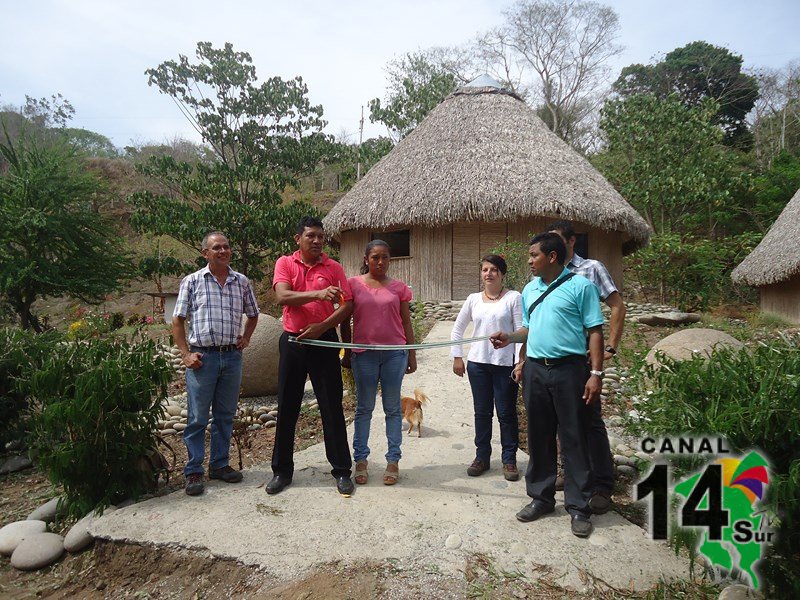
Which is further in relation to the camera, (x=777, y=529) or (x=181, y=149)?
(x=181, y=149)

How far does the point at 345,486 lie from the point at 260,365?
3.42 m

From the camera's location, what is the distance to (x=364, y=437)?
12.3 feet

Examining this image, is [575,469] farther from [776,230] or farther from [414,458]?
[776,230]

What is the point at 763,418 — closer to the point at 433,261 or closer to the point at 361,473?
the point at 361,473

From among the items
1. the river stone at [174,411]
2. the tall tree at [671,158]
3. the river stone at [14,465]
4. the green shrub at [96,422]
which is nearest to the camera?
the green shrub at [96,422]

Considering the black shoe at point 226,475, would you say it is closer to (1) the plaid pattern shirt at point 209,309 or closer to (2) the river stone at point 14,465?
(1) the plaid pattern shirt at point 209,309

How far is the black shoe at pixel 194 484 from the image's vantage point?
3.54 meters

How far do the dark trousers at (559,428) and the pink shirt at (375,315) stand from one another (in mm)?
913

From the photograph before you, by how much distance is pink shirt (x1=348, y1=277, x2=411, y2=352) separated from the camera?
359cm

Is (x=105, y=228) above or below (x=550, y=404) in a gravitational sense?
above

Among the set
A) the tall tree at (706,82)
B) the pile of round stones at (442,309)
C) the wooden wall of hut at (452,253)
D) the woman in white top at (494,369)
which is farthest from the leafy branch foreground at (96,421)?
the tall tree at (706,82)

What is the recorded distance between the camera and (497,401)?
12.4 ft

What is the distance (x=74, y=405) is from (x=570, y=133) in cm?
2542

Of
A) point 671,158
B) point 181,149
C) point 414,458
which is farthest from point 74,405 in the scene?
point 181,149
